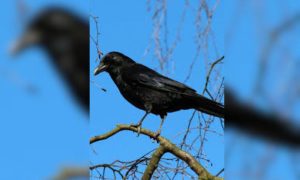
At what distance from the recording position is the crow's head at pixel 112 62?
113 cm

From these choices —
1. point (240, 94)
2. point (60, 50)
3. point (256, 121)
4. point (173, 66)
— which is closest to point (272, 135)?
point (256, 121)

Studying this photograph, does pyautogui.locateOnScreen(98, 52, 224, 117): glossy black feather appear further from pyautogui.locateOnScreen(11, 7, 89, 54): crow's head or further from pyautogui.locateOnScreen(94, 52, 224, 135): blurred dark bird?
pyautogui.locateOnScreen(11, 7, 89, 54): crow's head

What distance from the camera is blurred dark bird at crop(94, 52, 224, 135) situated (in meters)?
1.06

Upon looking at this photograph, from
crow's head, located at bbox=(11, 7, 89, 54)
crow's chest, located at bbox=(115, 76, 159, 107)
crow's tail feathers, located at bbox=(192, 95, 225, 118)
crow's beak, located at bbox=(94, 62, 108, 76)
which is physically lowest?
crow's head, located at bbox=(11, 7, 89, 54)

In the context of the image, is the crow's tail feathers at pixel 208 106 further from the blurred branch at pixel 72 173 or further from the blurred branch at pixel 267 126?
the blurred branch at pixel 267 126

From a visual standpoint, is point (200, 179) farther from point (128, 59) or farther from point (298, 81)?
point (298, 81)

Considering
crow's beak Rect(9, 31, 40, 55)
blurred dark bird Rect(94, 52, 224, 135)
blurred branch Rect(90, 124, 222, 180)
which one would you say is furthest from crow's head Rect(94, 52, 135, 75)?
crow's beak Rect(9, 31, 40, 55)

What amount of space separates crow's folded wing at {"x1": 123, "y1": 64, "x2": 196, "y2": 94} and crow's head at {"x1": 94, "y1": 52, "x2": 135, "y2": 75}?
0.02 m

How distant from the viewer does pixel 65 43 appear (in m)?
0.62

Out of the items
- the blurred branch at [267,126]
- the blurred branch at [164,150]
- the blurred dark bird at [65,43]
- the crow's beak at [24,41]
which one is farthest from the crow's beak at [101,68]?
the blurred branch at [267,126]

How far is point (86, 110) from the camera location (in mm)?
708

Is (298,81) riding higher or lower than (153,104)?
lower

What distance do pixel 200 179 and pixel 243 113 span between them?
552 mm

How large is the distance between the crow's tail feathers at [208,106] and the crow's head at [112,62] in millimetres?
195
